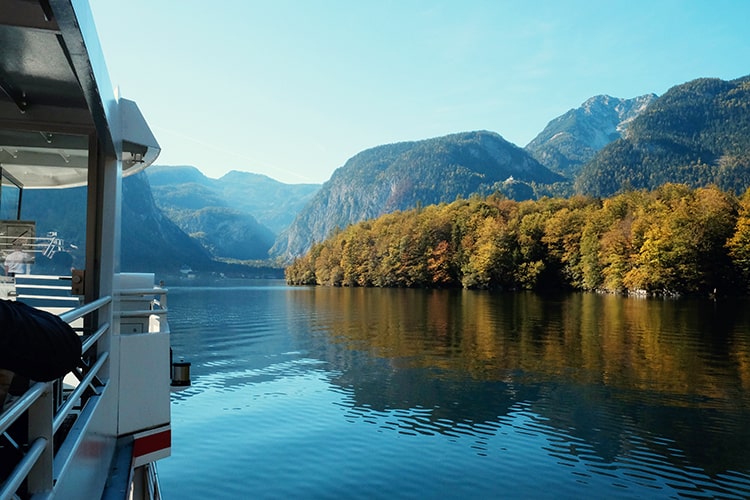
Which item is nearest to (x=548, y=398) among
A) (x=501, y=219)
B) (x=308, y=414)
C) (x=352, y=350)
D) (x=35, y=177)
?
(x=308, y=414)

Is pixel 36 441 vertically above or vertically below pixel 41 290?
below

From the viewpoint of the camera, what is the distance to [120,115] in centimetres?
621

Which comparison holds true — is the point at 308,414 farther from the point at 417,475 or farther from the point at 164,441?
the point at 164,441

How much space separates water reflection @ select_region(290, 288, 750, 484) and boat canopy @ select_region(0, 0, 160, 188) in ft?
31.3

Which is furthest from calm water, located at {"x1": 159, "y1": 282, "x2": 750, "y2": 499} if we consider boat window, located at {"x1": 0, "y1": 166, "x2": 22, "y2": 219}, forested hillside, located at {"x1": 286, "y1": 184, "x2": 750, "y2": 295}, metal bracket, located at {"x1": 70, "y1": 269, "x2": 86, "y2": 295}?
forested hillside, located at {"x1": 286, "y1": 184, "x2": 750, "y2": 295}

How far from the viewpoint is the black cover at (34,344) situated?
1.97 metres

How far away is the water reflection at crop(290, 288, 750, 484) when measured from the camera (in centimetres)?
1314

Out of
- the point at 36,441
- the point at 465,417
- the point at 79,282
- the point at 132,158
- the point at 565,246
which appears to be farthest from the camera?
the point at 565,246

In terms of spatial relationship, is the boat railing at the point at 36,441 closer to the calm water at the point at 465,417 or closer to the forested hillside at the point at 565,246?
the calm water at the point at 465,417

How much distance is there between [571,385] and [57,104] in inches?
687

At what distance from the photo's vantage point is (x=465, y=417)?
50.1ft

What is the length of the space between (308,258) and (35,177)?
130 metres

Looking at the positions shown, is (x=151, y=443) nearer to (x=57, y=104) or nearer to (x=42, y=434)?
(x=57, y=104)

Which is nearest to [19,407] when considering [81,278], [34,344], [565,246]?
[34,344]
